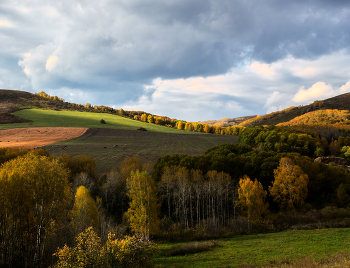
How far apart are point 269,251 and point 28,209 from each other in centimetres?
2807

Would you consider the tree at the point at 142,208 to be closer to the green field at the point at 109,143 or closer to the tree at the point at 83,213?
the tree at the point at 83,213

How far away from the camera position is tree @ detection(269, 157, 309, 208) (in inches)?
1871

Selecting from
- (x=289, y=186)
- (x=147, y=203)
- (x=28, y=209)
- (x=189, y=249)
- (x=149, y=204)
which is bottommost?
(x=189, y=249)

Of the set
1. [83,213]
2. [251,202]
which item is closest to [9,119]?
[83,213]

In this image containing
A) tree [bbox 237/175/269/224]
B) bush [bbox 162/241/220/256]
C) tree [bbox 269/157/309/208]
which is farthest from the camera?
tree [bbox 269/157/309/208]

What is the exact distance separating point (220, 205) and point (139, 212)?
2101 centimetres

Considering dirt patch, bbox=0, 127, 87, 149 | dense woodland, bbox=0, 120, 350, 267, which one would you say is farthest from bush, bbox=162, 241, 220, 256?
dirt patch, bbox=0, 127, 87, 149

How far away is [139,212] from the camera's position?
3762 centimetres

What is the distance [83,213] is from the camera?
35031mm

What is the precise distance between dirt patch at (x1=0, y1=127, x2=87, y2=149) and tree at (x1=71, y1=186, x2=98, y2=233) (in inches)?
2364

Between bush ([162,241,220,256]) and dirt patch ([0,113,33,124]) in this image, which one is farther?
dirt patch ([0,113,33,124])

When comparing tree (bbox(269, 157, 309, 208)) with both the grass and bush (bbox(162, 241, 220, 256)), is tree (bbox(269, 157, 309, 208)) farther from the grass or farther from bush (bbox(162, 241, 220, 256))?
the grass

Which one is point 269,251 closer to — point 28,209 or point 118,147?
point 28,209

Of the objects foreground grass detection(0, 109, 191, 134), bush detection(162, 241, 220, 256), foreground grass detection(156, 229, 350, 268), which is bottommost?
bush detection(162, 241, 220, 256)
